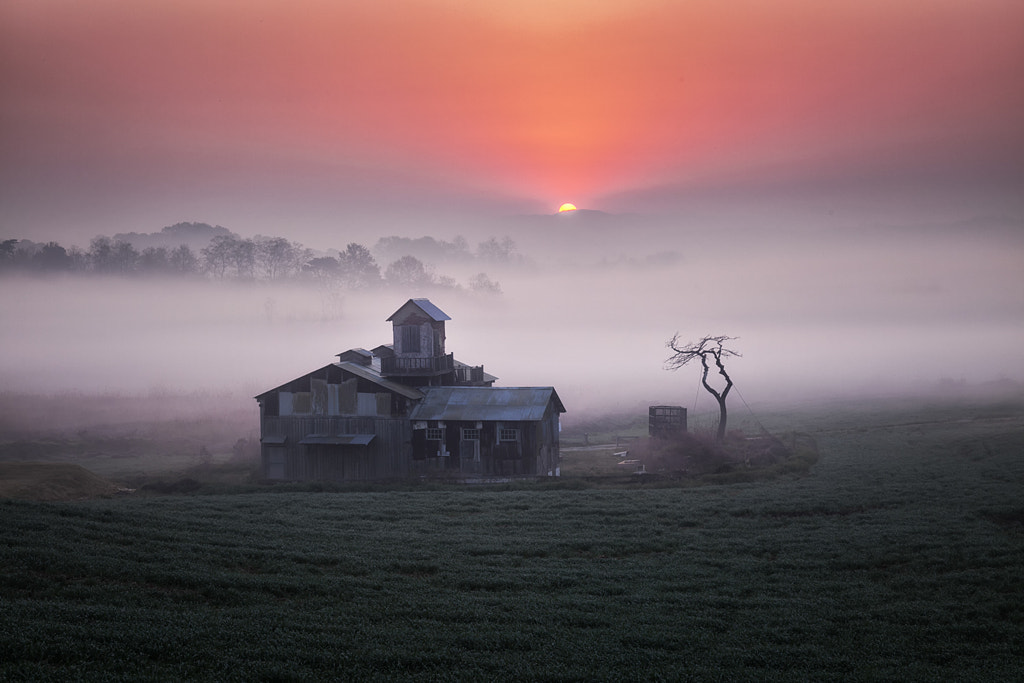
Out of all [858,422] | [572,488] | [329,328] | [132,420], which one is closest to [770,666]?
[572,488]

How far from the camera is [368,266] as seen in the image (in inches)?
7042

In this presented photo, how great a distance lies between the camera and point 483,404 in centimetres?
4803

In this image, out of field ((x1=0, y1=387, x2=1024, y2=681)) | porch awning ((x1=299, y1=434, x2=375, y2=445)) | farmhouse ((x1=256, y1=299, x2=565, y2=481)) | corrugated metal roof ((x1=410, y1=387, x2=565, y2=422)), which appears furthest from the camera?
corrugated metal roof ((x1=410, y1=387, x2=565, y2=422))

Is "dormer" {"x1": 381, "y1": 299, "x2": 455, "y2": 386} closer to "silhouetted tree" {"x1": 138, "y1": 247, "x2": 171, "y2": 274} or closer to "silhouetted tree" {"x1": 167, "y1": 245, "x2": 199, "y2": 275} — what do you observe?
"silhouetted tree" {"x1": 167, "y1": 245, "x2": 199, "y2": 275}

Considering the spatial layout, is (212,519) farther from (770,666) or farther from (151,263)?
(151,263)

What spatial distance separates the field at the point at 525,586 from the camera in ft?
50.5

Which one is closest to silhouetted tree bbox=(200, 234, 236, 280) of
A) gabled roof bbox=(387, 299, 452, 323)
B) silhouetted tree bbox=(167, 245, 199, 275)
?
silhouetted tree bbox=(167, 245, 199, 275)

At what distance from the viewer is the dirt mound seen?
37.8 m

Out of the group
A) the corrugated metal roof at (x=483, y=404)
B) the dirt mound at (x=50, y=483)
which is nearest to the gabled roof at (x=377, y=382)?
the corrugated metal roof at (x=483, y=404)

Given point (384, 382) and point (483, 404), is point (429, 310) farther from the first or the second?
point (483, 404)

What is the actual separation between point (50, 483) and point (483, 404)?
2440cm

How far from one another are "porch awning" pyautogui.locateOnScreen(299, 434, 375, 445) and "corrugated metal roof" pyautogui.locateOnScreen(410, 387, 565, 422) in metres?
3.21

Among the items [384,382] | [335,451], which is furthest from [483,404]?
[335,451]

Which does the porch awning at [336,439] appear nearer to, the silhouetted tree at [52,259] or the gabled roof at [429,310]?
the gabled roof at [429,310]
